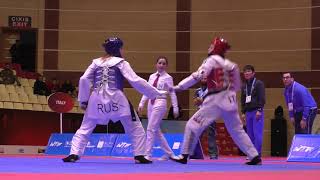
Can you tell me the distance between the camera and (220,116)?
26.9 ft

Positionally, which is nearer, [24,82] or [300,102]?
[300,102]

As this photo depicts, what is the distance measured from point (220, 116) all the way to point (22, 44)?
1465 cm

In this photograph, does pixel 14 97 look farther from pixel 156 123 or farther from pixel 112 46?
pixel 112 46

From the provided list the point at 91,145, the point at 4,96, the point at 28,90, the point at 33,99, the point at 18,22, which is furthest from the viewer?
the point at 18,22

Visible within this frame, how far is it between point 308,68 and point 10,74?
10053mm

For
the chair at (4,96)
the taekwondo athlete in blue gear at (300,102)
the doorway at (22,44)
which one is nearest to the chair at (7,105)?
the chair at (4,96)

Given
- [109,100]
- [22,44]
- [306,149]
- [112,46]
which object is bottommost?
[306,149]

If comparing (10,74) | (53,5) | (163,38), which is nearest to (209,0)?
(163,38)

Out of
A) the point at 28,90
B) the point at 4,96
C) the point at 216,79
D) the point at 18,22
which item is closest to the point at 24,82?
the point at 28,90

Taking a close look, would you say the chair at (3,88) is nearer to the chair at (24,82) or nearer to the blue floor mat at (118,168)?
the chair at (24,82)

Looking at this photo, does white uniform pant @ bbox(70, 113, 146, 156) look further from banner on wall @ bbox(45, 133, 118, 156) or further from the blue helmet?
banner on wall @ bbox(45, 133, 118, 156)

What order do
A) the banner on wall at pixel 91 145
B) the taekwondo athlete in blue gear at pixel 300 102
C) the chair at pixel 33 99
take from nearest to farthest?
1. the taekwondo athlete in blue gear at pixel 300 102
2. the banner on wall at pixel 91 145
3. the chair at pixel 33 99

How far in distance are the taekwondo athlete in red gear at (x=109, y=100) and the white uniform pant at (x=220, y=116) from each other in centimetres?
73

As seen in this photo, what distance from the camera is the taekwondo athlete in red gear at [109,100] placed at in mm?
8273
